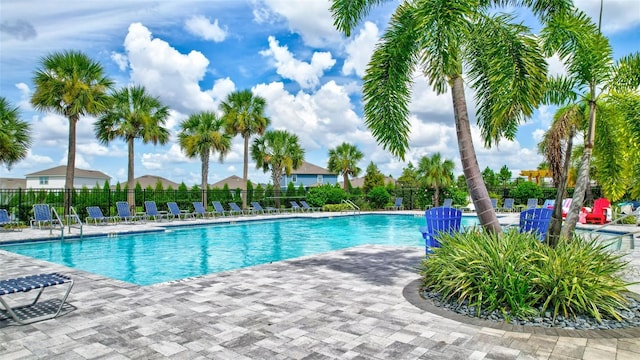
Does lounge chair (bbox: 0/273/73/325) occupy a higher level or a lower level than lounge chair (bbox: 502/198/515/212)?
lower

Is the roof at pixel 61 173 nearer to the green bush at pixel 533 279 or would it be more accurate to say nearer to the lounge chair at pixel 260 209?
the lounge chair at pixel 260 209

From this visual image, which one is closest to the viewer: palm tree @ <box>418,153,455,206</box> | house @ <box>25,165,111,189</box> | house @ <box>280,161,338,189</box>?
palm tree @ <box>418,153,455,206</box>

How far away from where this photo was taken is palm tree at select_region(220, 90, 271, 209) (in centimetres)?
2566

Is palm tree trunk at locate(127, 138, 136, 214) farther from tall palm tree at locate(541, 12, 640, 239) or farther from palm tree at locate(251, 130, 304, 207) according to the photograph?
tall palm tree at locate(541, 12, 640, 239)

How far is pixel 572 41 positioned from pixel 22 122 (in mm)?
18366

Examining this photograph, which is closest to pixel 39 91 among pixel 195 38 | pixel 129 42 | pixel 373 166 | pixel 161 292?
pixel 129 42

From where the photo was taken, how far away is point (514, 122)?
6785 mm

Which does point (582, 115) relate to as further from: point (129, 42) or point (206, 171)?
point (206, 171)

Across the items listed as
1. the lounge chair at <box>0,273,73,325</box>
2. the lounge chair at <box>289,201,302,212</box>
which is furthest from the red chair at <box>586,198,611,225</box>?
the lounge chair at <box>0,273,73,325</box>

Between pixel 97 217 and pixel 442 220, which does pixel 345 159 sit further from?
pixel 442 220

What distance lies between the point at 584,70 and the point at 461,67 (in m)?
1.80

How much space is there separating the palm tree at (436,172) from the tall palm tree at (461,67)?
19579 mm

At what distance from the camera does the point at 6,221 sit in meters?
13.8

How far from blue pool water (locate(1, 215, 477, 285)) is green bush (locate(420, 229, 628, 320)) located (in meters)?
6.03
